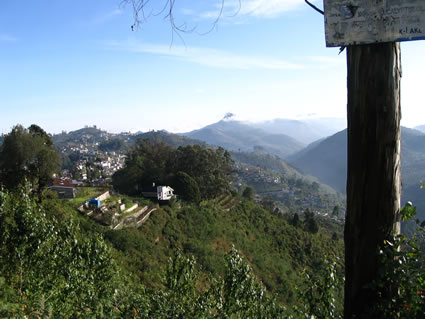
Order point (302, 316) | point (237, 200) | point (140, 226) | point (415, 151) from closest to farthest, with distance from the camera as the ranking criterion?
point (302, 316)
point (140, 226)
point (237, 200)
point (415, 151)

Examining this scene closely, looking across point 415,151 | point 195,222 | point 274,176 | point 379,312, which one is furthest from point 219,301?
point 415,151

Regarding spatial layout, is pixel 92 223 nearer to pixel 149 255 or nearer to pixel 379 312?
pixel 149 255

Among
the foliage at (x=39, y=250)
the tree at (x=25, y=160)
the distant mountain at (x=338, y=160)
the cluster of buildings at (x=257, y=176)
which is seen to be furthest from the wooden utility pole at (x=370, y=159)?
the distant mountain at (x=338, y=160)

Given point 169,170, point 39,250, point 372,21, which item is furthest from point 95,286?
point 169,170

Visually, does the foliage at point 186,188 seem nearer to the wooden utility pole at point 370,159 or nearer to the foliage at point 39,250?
the foliage at point 39,250

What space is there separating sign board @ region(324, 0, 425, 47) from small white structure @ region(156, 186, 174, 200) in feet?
82.1

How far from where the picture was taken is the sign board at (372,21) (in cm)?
138

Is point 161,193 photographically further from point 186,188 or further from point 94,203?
point 94,203

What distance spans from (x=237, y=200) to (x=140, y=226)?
631 inches

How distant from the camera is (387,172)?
4.92ft

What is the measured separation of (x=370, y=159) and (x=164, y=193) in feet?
83.7

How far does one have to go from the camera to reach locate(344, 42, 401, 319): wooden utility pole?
4.78ft

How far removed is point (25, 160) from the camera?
16.0 m

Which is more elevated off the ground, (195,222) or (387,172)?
(387,172)
